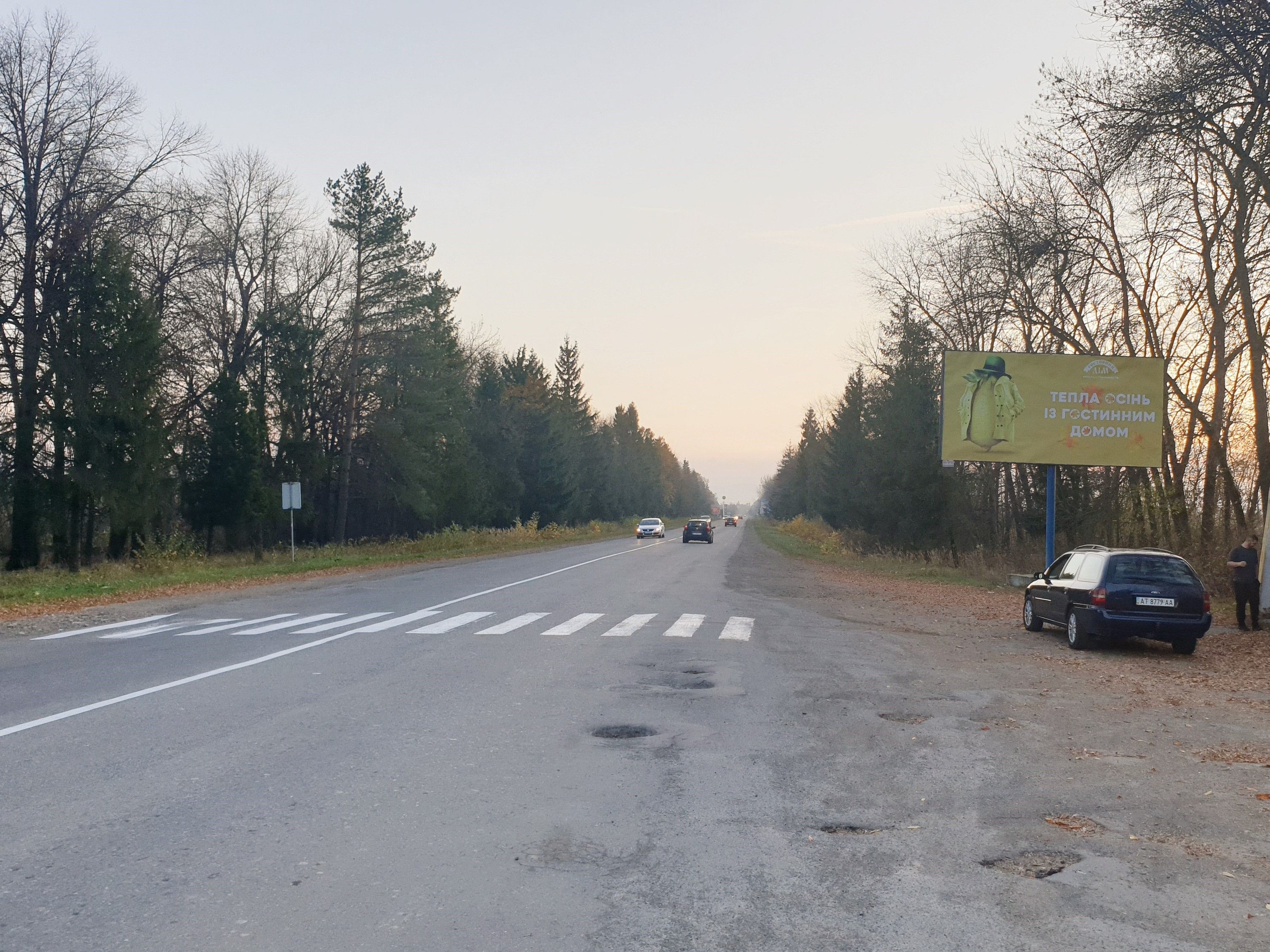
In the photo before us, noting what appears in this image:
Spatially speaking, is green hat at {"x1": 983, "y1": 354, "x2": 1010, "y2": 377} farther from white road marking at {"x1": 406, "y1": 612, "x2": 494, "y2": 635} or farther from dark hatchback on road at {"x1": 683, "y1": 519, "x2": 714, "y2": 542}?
dark hatchback on road at {"x1": 683, "y1": 519, "x2": 714, "y2": 542}

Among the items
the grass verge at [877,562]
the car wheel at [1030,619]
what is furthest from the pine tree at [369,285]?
the car wheel at [1030,619]

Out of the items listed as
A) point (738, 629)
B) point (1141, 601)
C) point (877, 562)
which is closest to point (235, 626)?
point (738, 629)

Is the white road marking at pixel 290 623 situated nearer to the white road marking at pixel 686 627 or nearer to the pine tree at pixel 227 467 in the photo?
the white road marking at pixel 686 627

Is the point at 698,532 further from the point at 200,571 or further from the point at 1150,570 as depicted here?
the point at 1150,570

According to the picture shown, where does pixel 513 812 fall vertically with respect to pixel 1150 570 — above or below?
below

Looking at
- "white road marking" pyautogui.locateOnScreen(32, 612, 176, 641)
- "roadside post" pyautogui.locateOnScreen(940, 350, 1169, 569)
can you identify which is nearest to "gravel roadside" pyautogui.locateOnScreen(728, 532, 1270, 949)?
"white road marking" pyautogui.locateOnScreen(32, 612, 176, 641)

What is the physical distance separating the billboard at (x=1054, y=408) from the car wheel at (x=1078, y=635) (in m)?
12.6

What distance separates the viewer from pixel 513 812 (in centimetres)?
583

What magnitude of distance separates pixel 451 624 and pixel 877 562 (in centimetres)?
2823

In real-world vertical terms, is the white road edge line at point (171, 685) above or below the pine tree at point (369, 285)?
below

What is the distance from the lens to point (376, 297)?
47156 mm

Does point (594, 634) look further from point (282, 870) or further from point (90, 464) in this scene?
point (90, 464)

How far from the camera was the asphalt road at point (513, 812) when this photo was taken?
419 cm

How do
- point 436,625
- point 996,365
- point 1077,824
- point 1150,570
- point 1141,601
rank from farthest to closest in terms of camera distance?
1. point 996,365
2. point 436,625
3. point 1150,570
4. point 1141,601
5. point 1077,824
